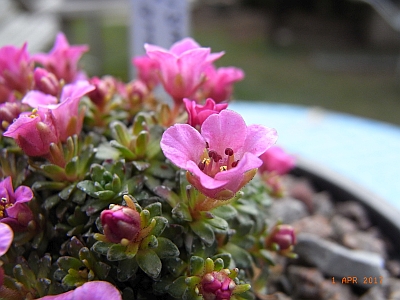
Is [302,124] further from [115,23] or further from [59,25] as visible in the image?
[115,23]

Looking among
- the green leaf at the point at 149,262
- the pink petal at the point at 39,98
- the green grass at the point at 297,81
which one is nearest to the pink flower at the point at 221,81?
the pink petal at the point at 39,98

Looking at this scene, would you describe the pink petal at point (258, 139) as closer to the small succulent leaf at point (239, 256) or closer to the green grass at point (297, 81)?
the small succulent leaf at point (239, 256)

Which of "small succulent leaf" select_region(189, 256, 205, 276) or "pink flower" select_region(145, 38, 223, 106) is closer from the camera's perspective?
"small succulent leaf" select_region(189, 256, 205, 276)

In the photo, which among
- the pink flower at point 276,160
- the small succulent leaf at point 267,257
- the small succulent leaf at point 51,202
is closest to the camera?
the small succulent leaf at point 51,202

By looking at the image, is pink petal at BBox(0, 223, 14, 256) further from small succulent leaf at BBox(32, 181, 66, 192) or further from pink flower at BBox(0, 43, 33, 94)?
pink flower at BBox(0, 43, 33, 94)

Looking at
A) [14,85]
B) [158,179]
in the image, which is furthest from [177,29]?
[158,179]

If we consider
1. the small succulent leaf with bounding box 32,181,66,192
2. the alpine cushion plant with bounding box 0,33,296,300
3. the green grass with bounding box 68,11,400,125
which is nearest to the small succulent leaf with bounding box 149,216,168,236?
the alpine cushion plant with bounding box 0,33,296,300
